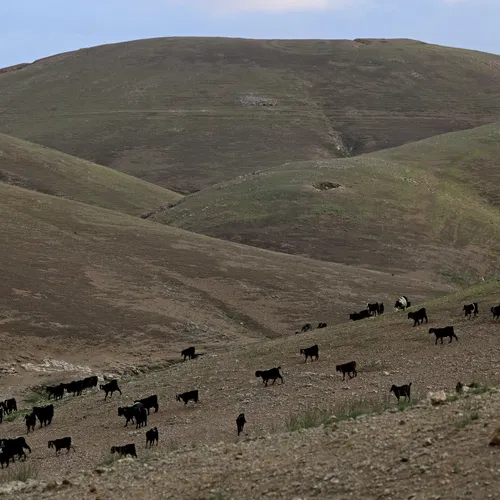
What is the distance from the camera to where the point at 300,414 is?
64.6 feet

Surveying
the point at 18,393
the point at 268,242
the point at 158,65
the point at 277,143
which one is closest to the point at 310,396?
the point at 18,393

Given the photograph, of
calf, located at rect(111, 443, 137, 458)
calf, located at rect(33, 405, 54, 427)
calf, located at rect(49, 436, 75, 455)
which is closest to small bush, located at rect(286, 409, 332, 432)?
calf, located at rect(111, 443, 137, 458)

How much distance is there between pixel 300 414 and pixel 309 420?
90.0 inches

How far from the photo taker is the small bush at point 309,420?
16703 mm

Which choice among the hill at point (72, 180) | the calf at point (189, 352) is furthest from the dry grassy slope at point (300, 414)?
the hill at point (72, 180)

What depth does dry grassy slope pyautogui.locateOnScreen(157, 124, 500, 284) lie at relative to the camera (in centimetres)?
6656

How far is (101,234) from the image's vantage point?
56.8m

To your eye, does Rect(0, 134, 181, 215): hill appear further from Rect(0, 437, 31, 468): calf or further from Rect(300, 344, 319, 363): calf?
Rect(0, 437, 31, 468): calf

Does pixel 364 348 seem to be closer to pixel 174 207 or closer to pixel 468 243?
pixel 468 243

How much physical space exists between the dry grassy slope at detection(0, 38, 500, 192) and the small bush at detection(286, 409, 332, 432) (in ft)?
284

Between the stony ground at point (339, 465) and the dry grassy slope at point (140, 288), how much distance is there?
76.1 ft

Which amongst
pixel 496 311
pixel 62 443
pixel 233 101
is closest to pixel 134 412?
pixel 62 443

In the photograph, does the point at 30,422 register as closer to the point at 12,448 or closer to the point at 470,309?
the point at 12,448

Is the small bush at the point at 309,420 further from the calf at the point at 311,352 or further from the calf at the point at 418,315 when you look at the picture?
the calf at the point at 418,315
